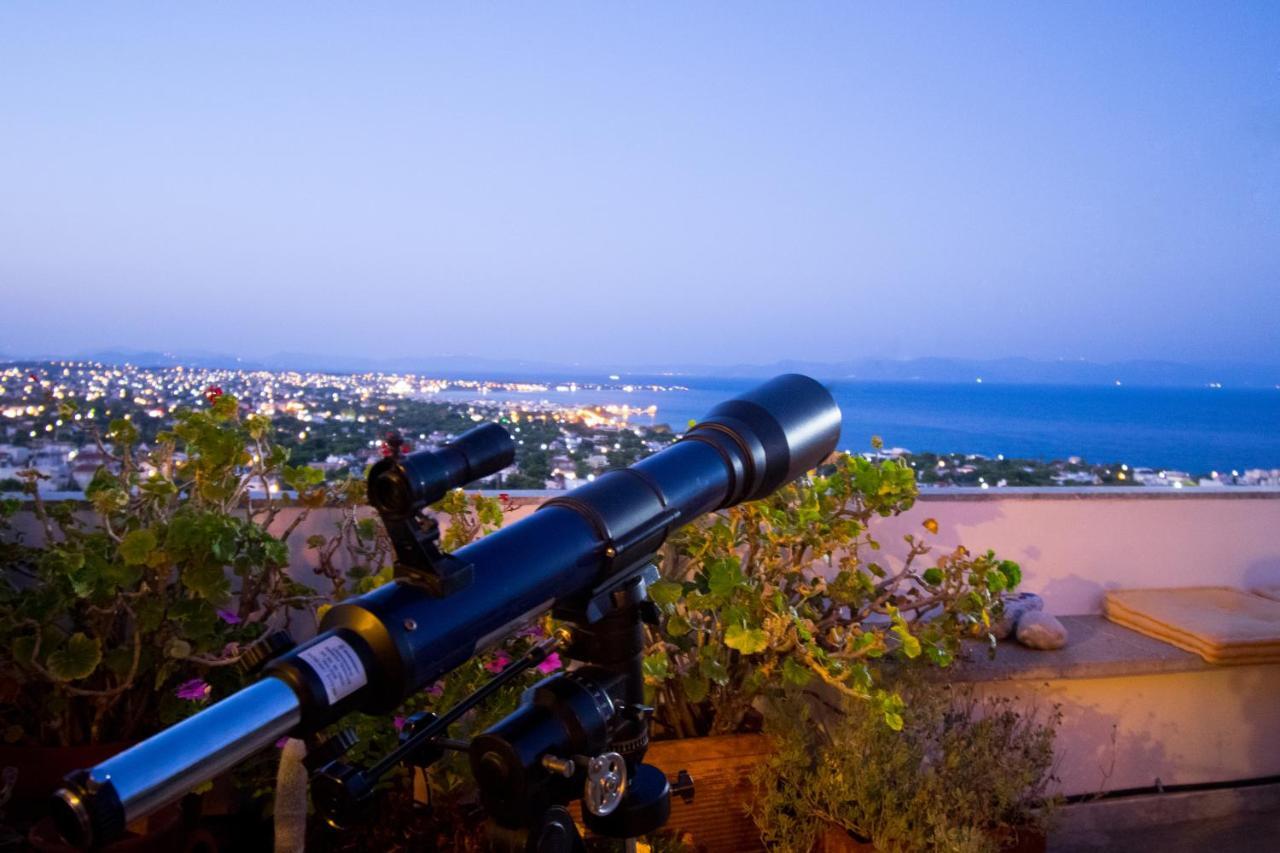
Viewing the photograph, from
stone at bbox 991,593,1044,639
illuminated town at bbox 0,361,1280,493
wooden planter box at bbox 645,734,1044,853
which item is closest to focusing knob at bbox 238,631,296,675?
illuminated town at bbox 0,361,1280,493

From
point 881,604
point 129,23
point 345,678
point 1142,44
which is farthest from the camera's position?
point 1142,44

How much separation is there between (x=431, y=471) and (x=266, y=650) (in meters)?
0.18

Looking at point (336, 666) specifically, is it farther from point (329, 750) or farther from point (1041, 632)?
point (1041, 632)

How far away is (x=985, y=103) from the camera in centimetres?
591

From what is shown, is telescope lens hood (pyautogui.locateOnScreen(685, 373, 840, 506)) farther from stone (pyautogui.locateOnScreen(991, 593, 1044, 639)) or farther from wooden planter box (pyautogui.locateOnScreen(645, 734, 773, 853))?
stone (pyautogui.locateOnScreen(991, 593, 1044, 639))

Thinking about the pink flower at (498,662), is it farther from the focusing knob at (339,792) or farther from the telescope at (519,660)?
the focusing knob at (339,792)

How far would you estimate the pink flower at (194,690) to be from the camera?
2.29 m

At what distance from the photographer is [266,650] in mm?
704

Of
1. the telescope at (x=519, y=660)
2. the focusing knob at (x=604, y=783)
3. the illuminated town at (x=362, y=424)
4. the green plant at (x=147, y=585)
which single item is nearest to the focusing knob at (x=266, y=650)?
the telescope at (x=519, y=660)

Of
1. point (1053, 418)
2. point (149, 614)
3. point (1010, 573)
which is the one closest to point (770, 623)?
point (1010, 573)

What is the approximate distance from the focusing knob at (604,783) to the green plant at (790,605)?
109 cm

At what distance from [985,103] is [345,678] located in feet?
20.4

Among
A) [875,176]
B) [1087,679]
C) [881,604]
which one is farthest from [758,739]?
[875,176]

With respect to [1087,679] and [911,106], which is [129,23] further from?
[1087,679]
